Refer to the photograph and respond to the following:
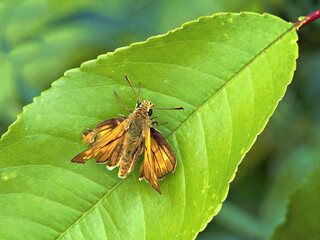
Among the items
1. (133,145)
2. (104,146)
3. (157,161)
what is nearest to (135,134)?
(133,145)

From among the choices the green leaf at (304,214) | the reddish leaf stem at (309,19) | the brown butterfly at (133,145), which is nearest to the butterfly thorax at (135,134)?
the brown butterfly at (133,145)

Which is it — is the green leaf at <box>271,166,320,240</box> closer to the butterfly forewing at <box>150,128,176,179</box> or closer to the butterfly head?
the butterfly forewing at <box>150,128,176,179</box>

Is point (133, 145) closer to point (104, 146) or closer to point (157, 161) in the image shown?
point (104, 146)

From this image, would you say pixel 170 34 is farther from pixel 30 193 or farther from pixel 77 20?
pixel 77 20

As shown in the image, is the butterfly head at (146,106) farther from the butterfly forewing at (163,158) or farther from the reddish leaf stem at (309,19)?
the reddish leaf stem at (309,19)

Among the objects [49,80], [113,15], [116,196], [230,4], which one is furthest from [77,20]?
[116,196]

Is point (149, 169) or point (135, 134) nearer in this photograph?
point (149, 169)
